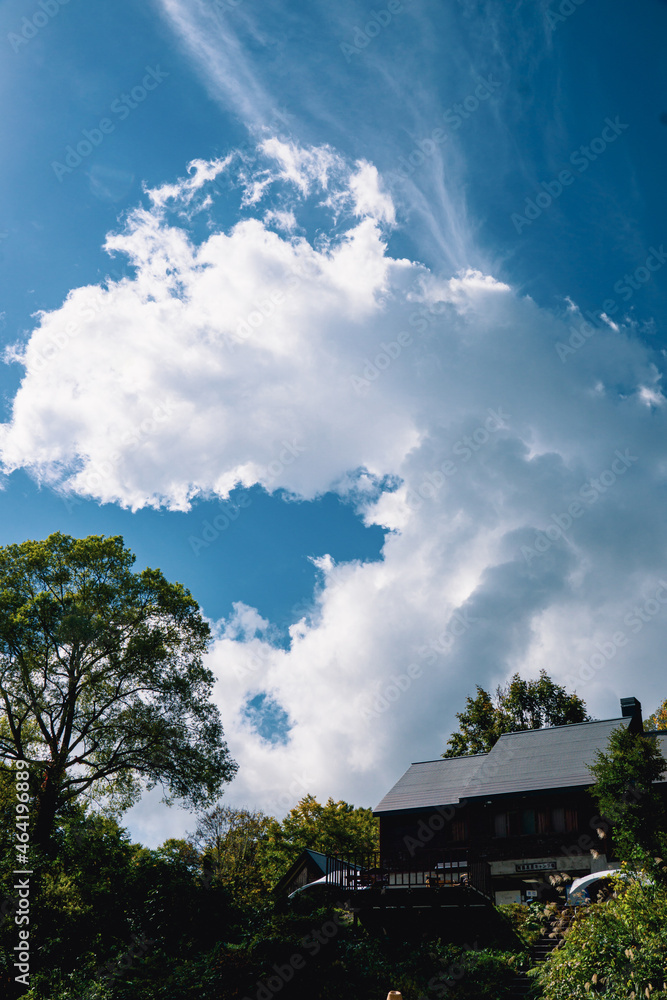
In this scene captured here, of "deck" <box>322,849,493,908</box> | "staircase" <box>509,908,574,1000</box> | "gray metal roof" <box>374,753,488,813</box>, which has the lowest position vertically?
"staircase" <box>509,908,574,1000</box>

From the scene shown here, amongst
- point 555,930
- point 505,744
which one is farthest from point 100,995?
point 505,744

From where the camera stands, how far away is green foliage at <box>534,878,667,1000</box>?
1482cm

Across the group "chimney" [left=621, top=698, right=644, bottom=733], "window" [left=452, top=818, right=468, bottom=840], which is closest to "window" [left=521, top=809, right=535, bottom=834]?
"window" [left=452, top=818, right=468, bottom=840]

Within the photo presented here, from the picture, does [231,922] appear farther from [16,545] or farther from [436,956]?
[16,545]

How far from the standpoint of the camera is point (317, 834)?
45188 millimetres

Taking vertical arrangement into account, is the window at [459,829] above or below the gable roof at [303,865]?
above

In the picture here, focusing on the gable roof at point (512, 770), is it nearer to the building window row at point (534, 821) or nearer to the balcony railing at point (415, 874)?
the building window row at point (534, 821)

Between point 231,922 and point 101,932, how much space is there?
14.9 feet

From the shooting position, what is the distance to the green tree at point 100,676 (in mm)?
26719

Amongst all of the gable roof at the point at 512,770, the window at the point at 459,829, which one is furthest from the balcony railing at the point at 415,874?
the gable roof at the point at 512,770

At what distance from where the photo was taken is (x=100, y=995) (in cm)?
1816

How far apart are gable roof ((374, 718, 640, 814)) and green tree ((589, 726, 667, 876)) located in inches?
163

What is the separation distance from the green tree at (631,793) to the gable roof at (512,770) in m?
4.14

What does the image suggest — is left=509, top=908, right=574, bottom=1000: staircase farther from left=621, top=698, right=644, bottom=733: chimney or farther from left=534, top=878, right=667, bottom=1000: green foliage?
left=621, top=698, right=644, bottom=733: chimney
